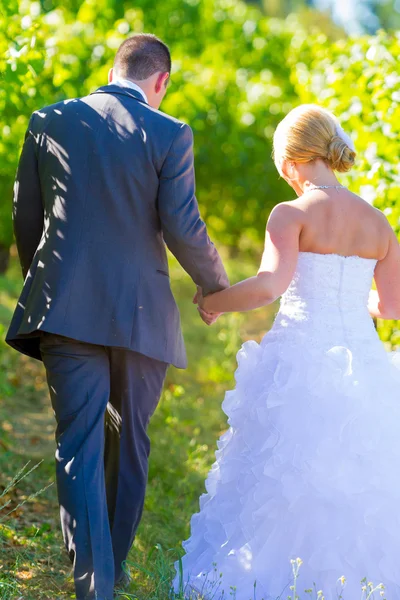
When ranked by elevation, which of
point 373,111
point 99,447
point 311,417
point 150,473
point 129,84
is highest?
point 373,111

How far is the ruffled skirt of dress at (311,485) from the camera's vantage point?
319 centimetres

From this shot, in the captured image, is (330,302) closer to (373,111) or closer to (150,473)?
(373,111)

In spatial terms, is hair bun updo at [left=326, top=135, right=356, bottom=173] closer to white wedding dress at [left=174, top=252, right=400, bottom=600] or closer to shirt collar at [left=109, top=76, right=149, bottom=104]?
white wedding dress at [left=174, top=252, right=400, bottom=600]

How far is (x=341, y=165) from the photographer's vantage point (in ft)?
11.4

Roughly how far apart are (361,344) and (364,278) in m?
0.28

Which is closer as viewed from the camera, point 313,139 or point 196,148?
point 313,139

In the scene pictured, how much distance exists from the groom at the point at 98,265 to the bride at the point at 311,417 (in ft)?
1.19

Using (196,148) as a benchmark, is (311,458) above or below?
below

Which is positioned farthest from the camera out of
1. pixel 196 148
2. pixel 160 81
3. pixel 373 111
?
pixel 196 148

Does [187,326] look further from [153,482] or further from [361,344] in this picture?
[361,344]

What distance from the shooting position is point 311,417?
3.28 metres

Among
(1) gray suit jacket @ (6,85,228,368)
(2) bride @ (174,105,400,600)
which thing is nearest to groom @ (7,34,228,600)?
(1) gray suit jacket @ (6,85,228,368)

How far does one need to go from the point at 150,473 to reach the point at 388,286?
2.25m

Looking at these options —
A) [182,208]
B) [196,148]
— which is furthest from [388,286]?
[196,148]
